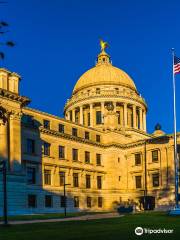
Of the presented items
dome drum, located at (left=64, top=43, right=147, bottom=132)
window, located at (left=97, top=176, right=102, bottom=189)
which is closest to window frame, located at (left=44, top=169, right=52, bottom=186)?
window, located at (left=97, top=176, right=102, bottom=189)

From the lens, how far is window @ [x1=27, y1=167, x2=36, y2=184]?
210 ft

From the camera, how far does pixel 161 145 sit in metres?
77.6

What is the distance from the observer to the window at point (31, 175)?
210ft

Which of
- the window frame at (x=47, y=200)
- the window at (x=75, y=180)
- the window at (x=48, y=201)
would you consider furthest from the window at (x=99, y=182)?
the window at (x=48, y=201)

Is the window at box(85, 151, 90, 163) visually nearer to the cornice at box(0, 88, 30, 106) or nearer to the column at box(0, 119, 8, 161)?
the cornice at box(0, 88, 30, 106)

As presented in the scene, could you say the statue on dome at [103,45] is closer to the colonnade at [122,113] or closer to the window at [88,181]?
the colonnade at [122,113]

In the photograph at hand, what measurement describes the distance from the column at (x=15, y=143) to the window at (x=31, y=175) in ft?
32.5

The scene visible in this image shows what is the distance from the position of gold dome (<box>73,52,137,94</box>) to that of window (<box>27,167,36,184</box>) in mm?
45099

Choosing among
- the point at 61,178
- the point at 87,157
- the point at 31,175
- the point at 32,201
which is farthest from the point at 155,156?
the point at 32,201

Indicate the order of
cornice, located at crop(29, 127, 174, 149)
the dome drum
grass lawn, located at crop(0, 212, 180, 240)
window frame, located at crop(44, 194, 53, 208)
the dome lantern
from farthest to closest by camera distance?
1. the dome lantern
2. the dome drum
3. cornice, located at crop(29, 127, 174, 149)
4. window frame, located at crop(44, 194, 53, 208)
5. grass lawn, located at crop(0, 212, 180, 240)

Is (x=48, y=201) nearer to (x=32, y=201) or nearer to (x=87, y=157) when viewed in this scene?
(x=32, y=201)

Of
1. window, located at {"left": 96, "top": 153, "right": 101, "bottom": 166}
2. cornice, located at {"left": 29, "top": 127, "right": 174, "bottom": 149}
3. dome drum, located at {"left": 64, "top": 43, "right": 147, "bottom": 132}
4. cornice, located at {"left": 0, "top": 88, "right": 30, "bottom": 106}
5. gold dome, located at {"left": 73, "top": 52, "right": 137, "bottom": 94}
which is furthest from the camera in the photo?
gold dome, located at {"left": 73, "top": 52, "right": 137, "bottom": 94}

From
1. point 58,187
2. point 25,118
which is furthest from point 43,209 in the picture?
point 25,118

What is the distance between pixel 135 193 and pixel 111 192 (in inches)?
196
